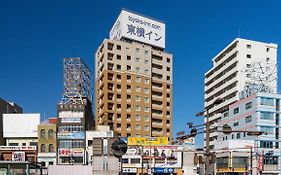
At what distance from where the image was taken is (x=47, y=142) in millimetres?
72750

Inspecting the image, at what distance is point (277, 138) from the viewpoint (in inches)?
3034

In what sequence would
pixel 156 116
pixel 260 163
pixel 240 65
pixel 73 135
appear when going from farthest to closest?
1. pixel 156 116
2. pixel 240 65
3. pixel 73 135
4. pixel 260 163

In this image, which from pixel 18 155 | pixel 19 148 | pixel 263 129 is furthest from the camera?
pixel 263 129

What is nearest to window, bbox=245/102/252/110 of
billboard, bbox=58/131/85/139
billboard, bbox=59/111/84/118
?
billboard, bbox=59/111/84/118

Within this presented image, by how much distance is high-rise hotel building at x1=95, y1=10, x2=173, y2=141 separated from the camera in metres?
100

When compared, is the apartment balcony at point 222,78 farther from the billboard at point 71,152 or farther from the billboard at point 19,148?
the billboard at point 19,148

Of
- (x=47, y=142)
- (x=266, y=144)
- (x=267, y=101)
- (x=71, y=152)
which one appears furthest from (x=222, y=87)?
(x=47, y=142)

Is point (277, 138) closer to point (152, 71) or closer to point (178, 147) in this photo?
point (178, 147)

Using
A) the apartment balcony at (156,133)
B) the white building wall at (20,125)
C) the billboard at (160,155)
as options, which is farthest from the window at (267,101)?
the white building wall at (20,125)

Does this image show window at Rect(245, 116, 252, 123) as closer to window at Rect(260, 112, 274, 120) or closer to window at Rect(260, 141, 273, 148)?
window at Rect(260, 112, 274, 120)

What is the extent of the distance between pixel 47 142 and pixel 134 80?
3666 cm

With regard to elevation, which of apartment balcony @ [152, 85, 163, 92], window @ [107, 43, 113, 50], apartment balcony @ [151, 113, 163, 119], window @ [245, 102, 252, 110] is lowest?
apartment balcony @ [151, 113, 163, 119]

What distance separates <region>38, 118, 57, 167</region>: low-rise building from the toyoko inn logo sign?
3984cm

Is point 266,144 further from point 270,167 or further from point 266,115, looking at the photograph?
point 266,115
